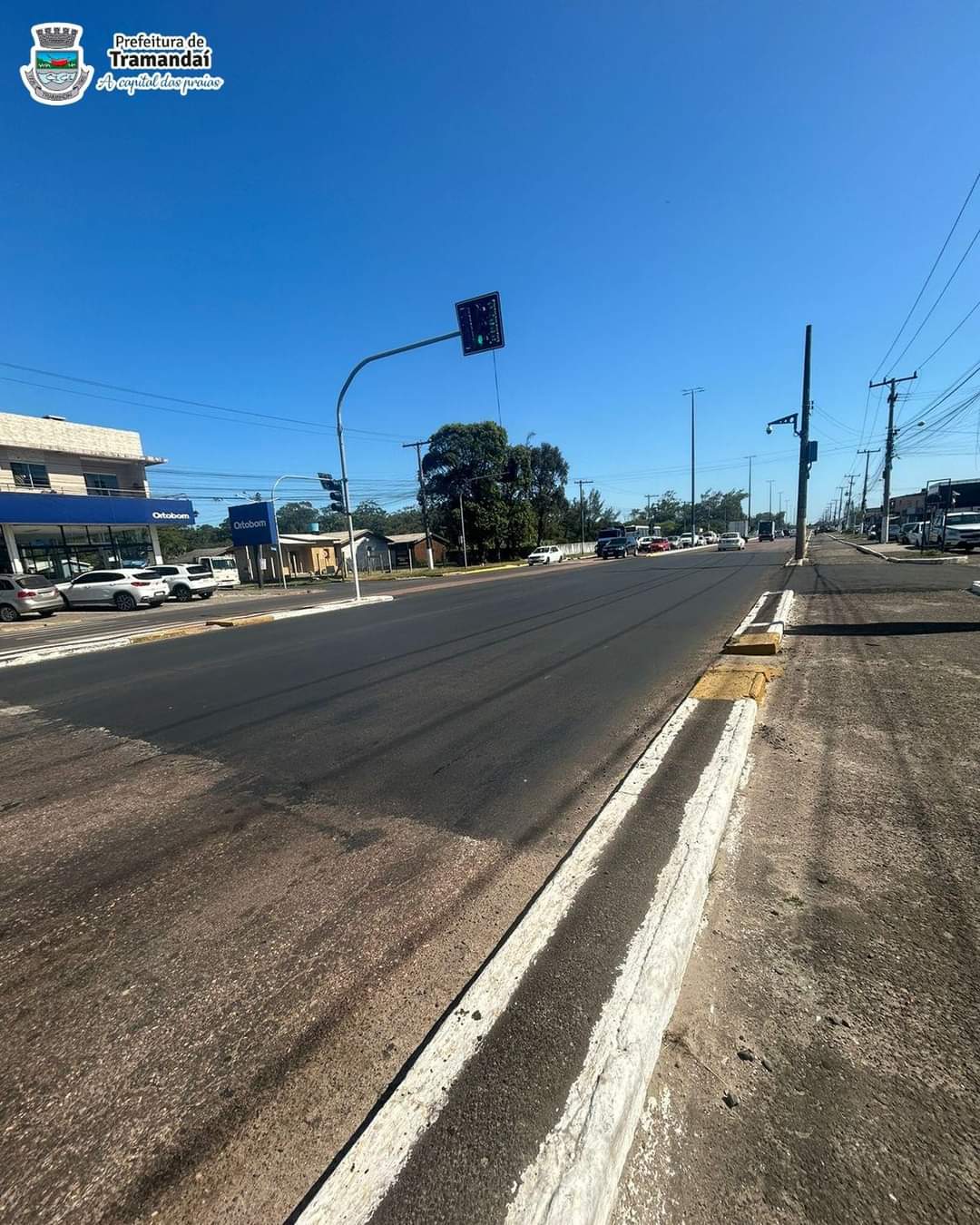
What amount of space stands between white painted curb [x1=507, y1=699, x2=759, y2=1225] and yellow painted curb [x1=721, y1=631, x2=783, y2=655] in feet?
16.1

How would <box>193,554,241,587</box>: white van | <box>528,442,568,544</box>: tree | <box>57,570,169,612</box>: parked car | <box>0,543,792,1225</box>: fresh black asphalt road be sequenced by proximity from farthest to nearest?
<box>528,442,568,544</box>: tree < <box>193,554,241,587</box>: white van < <box>57,570,169,612</box>: parked car < <box>0,543,792,1225</box>: fresh black asphalt road

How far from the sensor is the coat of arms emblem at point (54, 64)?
11727mm

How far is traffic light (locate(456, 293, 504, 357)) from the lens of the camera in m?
11.8

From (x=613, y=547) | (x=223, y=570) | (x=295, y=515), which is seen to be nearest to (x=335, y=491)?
(x=223, y=570)

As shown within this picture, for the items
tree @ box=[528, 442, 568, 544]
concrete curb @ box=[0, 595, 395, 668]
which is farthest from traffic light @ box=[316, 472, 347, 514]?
tree @ box=[528, 442, 568, 544]

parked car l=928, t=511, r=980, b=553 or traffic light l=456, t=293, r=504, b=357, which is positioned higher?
traffic light l=456, t=293, r=504, b=357

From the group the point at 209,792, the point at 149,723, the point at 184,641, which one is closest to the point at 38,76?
the point at 184,641

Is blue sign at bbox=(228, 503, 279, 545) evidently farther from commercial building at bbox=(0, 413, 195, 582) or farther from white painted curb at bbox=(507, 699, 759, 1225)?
white painted curb at bbox=(507, 699, 759, 1225)

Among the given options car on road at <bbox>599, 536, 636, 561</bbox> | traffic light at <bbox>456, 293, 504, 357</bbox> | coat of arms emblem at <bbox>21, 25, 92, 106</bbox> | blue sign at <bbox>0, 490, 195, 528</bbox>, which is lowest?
car on road at <bbox>599, 536, 636, 561</bbox>

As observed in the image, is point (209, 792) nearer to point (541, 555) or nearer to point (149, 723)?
point (149, 723)

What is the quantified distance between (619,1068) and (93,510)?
31.1 meters

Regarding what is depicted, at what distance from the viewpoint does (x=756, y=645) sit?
721 centimetres

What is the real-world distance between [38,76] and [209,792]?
17192mm

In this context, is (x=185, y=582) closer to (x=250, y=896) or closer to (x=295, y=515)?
(x=250, y=896)
